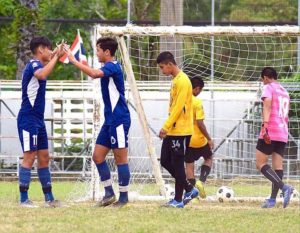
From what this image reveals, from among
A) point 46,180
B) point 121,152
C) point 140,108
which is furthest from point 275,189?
point 46,180

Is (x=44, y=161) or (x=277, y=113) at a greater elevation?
(x=277, y=113)

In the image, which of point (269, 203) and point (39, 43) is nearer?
point (39, 43)

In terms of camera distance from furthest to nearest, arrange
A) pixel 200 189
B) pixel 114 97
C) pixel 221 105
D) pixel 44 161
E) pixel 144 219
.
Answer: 1. pixel 221 105
2. pixel 200 189
3. pixel 44 161
4. pixel 114 97
5. pixel 144 219

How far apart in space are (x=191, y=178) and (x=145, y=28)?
231cm

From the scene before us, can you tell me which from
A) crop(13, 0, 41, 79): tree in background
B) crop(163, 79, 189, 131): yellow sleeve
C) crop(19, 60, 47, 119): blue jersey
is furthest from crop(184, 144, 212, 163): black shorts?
crop(13, 0, 41, 79): tree in background

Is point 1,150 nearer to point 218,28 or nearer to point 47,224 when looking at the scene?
point 218,28

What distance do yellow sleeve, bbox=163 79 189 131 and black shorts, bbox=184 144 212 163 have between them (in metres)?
2.21

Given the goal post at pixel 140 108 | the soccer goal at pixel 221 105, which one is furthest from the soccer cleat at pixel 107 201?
the soccer goal at pixel 221 105

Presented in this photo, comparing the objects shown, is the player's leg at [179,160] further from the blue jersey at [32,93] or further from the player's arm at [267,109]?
the blue jersey at [32,93]

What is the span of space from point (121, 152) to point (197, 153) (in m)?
2.69

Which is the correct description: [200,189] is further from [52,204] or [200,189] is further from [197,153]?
[52,204]

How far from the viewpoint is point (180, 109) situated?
1282 centimetres

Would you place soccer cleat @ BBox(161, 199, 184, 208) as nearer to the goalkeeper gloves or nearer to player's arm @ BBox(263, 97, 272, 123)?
the goalkeeper gloves

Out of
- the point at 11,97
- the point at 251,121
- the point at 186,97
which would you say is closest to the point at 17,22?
the point at 11,97
